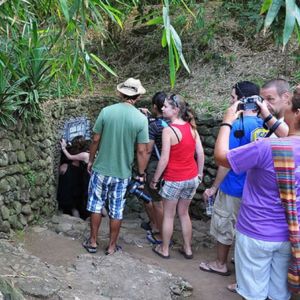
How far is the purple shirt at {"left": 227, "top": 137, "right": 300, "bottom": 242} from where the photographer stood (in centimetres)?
245

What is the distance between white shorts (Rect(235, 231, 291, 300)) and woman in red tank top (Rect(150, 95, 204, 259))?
1.68 m

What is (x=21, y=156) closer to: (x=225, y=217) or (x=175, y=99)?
(x=175, y=99)

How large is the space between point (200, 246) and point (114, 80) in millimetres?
4130

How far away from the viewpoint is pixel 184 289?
390 centimetres

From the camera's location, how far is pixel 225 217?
12.8 feet

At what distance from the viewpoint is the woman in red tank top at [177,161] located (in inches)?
168

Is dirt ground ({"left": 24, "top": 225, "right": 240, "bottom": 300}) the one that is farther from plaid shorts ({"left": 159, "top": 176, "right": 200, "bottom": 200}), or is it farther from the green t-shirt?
the green t-shirt

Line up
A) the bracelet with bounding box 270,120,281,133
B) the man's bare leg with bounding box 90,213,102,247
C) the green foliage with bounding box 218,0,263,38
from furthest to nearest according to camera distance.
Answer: the green foliage with bounding box 218,0,263,38 < the man's bare leg with bounding box 90,213,102,247 < the bracelet with bounding box 270,120,281,133

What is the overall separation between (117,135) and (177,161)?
0.61m

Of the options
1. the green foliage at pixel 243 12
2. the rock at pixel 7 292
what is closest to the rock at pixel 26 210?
the rock at pixel 7 292

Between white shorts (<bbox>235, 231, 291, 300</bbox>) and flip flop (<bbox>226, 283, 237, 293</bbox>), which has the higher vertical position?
white shorts (<bbox>235, 231, 291, 300</bbox>)

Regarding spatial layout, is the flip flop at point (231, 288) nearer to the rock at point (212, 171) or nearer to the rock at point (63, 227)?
the rock at point (63, 227)

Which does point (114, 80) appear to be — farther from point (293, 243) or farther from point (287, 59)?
point (293, 243)

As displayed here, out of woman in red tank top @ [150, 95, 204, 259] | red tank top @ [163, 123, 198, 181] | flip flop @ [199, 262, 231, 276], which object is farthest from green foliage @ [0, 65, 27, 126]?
flip flop @ [199, 262, 231, 276]
